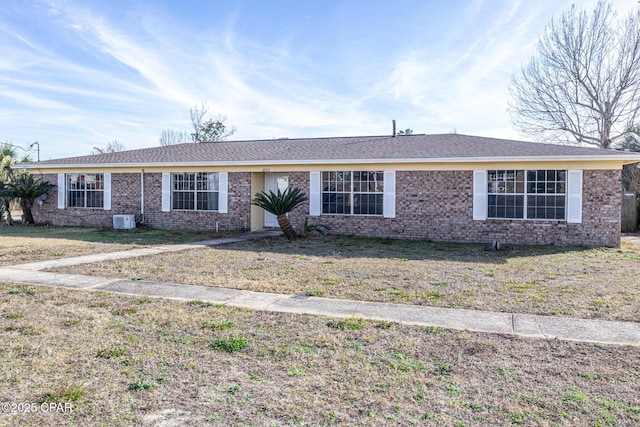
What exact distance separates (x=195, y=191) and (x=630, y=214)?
1762 cm

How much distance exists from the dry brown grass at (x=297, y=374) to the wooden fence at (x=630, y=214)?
57.2 ft

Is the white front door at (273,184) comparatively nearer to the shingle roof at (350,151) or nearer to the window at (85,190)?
the shingle roof at (350,151)

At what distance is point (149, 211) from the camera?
17.6 m

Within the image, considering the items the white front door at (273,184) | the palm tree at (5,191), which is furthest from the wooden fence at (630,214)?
the palm tree at (5,191)

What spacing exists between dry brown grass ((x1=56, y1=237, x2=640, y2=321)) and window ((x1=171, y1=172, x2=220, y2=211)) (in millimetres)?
5000

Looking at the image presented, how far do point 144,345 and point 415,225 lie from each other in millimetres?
11117

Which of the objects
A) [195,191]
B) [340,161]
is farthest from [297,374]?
[195,191]

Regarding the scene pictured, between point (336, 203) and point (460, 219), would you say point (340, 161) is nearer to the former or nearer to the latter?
point (336, 203)

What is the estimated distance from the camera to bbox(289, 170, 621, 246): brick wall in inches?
500

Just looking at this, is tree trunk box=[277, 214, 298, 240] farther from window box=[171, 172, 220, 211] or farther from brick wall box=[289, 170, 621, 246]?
window box=[171, 172, 220, 211]

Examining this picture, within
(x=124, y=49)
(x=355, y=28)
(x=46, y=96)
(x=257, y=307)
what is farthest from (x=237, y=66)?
(x=257, y=307)

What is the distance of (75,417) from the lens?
9.68 ft

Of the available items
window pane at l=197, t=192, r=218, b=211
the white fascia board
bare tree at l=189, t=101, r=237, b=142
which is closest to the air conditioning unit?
the white fascia board

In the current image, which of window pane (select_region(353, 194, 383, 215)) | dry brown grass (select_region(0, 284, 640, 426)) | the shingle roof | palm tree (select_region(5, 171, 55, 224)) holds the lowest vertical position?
dry brown grass (select_region(0, 284, 640, 426))
